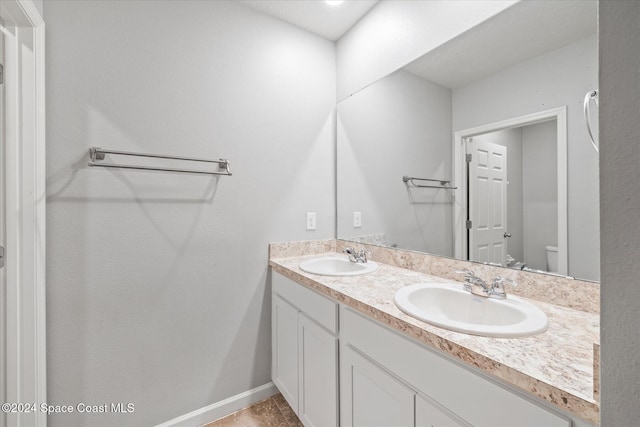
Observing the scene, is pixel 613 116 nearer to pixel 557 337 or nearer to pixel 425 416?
pixel 557 337

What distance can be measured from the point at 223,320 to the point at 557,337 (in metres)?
1.54

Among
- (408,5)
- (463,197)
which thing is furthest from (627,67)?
(408,5)

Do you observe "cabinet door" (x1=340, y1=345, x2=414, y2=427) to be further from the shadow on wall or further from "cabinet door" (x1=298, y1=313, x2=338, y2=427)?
the shadow on wall

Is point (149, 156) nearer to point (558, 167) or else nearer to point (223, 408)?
point (223, 408)

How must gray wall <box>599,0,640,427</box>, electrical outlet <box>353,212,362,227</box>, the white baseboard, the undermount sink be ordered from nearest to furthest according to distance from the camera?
gray wall <box>599,0,640,427</box> < the undermount sink < the white baseboard < electrical outlet <box>353,212,362,227</box>

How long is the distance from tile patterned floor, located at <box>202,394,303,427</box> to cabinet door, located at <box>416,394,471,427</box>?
40.5 inches

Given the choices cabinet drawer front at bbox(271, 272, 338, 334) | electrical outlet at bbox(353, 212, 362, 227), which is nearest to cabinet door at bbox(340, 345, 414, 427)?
cabinet drawer front at bbox(271, 272, 338, 334)

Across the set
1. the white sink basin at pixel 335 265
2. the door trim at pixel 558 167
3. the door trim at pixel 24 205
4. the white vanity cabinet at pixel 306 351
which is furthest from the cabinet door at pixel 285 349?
the door trim at pixel 24 205

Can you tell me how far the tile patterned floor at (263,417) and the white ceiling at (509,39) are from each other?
2.01 meters

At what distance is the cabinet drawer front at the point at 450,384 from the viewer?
62 cm

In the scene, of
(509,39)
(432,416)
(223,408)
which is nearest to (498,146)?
(509,39)

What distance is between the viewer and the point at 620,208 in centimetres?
35

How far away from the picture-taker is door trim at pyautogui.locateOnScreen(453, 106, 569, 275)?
3.29 ft

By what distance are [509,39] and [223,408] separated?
7.71ft
